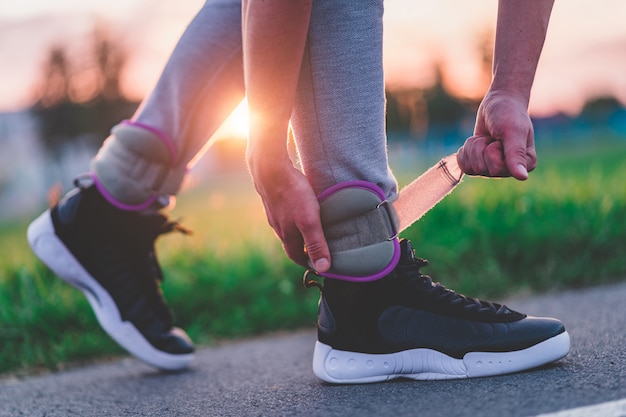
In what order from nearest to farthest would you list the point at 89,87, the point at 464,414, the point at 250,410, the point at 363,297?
1. the point at 464,414
2. the point at 250,410
3. the point at 363,297
4. the point at 89,87

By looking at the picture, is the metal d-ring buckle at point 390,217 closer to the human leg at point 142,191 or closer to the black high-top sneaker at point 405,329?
the black high-top sneaker at point 405,329

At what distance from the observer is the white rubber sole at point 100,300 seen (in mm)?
2119

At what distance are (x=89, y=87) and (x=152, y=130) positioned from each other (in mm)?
42518

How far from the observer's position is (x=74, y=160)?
48.0 m

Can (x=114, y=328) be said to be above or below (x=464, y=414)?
below

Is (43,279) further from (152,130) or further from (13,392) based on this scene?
(152,130)

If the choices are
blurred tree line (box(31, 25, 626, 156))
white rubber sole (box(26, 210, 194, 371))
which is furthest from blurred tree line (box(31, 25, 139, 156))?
white rubber sole (box(26, 210, 194, 371))

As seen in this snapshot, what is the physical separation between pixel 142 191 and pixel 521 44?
1217 mm

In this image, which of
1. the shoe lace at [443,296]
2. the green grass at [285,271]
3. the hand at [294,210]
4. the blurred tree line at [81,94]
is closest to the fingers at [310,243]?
the hand at [294,210]

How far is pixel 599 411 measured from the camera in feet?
3.96

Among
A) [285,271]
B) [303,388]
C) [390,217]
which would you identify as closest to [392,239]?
[390,217]

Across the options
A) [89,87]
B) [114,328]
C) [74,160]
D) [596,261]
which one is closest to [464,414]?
[114,328]

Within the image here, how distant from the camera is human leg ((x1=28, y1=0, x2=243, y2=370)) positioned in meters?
2.10

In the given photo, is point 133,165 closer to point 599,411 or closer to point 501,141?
point 501,141
